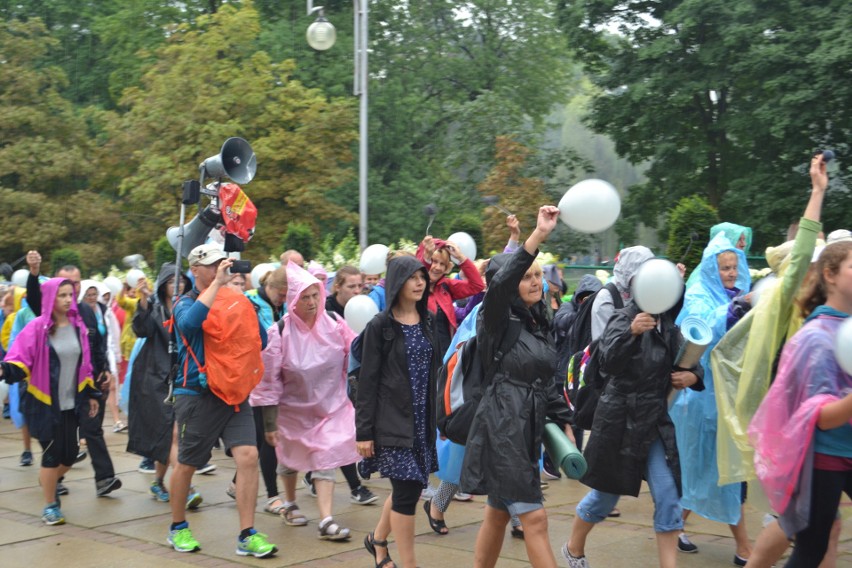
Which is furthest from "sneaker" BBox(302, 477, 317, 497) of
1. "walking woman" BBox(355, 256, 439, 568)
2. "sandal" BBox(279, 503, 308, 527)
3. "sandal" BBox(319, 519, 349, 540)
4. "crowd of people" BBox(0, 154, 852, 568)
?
"walking woman" BBox(355, 256, 439, 568)

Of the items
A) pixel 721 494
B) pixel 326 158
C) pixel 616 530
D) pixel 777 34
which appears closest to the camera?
pixel 721 494

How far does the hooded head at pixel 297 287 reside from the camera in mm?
7348

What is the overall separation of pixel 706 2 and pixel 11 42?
70.4 ft

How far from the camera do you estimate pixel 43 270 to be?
33.2 meters

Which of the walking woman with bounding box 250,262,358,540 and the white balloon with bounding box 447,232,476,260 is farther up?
the white balloon with bounding box 447,232,476,260

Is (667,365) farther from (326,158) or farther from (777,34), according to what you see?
(326,158)

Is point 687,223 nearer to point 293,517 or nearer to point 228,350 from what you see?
point 293,517

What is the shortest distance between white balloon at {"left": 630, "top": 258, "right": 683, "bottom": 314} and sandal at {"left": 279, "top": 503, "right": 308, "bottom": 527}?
3.34 metres

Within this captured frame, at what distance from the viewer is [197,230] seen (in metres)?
7.79

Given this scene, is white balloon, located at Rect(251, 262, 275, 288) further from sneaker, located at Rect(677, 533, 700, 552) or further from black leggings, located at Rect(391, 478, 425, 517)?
sneaker, located at Rect(677, 533, 700, 552)

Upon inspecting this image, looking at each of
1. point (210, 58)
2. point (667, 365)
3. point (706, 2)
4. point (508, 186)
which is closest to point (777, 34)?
point (706, 2)

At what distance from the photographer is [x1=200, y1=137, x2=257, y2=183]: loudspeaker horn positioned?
25.1ft

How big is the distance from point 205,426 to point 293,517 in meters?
1.24

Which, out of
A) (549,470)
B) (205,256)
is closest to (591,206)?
(205,256)
